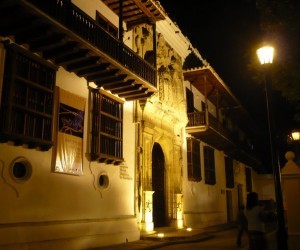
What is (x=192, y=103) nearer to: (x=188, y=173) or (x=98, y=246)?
(x=188, y=173)

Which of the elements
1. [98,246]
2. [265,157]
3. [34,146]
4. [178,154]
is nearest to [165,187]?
[178,154]

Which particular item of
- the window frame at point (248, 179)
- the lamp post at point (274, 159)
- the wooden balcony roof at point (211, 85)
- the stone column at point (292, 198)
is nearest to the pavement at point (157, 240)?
the stone column at point (292, 198)

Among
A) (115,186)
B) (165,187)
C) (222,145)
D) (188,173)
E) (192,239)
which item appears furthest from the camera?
(222,145)

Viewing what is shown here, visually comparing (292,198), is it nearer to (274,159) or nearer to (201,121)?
(274,159)

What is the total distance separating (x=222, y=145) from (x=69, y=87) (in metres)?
16.7

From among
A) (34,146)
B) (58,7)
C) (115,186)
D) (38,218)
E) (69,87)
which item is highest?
(58,7)

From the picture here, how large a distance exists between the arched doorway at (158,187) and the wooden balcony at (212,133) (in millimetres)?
3511

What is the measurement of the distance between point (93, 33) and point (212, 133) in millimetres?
12580

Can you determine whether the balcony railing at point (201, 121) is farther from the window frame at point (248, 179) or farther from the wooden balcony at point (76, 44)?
the window frame at point (248, 179)

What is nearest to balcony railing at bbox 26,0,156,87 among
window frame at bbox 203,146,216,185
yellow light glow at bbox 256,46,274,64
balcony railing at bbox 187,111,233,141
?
yellow light glow at bbox 256,46,274,64

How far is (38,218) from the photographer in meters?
9.10


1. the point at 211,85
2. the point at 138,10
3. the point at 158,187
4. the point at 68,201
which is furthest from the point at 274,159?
the point at 211,85

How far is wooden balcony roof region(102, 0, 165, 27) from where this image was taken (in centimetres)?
1355

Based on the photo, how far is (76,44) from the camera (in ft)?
31.7
